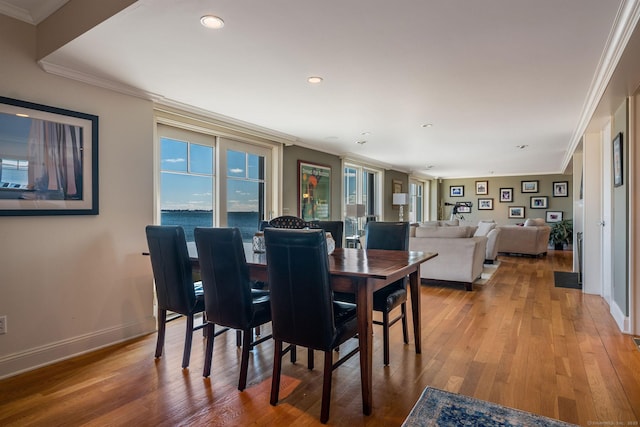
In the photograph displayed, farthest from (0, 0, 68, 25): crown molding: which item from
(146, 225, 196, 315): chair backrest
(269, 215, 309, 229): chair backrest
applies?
(269, 215, 309, 229): chair backrest

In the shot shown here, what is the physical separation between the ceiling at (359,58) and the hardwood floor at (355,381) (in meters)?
2.10

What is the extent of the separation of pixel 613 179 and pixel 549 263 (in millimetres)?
4055

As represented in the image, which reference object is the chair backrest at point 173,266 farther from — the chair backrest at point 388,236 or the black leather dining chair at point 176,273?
the chair backrest at point 388,236

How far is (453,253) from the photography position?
4965mm

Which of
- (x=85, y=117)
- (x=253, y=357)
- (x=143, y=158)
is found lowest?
(x=253, y=357)

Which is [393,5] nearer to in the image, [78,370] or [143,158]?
[143,158]

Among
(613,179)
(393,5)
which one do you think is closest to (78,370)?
(393,5)

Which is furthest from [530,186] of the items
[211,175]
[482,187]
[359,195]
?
[211,175]

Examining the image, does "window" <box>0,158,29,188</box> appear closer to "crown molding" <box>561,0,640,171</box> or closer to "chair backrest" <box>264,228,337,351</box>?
"chair backrest" <box>264,228,337,351</box>

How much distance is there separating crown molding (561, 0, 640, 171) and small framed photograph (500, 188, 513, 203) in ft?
26.0

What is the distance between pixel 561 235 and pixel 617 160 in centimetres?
714

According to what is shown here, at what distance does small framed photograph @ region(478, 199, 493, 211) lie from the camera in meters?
11.3

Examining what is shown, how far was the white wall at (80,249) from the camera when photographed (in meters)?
2.40

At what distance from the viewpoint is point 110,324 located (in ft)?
9.66
